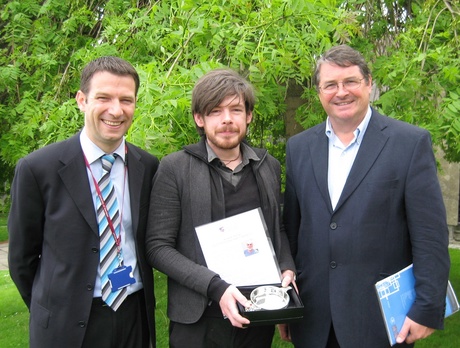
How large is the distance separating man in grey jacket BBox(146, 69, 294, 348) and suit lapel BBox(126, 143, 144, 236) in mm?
74

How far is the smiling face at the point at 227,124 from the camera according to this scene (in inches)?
99.1

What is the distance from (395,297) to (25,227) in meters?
1.68

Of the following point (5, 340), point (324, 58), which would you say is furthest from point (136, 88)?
point (5, 340)

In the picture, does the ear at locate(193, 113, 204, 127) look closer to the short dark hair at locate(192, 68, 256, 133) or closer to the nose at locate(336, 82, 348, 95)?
the short dark hair at locate(192, 68, 256, 133)

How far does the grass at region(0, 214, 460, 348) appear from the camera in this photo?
5.36 metres

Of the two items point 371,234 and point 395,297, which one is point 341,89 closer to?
point 371,234

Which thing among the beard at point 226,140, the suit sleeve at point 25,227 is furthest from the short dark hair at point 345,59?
the suit sleeve at point 25,227

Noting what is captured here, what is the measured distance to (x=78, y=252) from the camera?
2.40 meters

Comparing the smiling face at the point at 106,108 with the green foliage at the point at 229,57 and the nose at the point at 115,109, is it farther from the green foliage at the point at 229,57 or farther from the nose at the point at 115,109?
the green foliage at the point at 229,57

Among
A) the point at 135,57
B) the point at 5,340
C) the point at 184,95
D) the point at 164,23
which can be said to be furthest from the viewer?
the point at 5,340

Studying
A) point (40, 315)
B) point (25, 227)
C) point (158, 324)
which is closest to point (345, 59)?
point (25, 227)

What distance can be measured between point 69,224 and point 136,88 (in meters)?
0.73

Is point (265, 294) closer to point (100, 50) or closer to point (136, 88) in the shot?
point (136, 88)

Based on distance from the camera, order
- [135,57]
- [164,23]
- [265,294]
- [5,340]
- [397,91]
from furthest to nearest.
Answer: [5,340]
[135,57]
[164,23]
[397,91]
[265,294]
